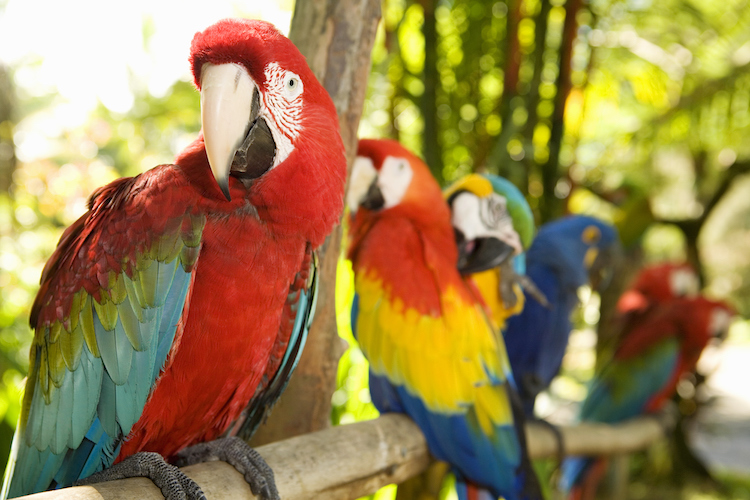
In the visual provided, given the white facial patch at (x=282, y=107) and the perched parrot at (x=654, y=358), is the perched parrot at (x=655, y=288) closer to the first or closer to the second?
the perched parrot at (x=654, y=358)

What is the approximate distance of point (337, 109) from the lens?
1.00 meters

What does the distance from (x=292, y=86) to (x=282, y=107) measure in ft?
0.11

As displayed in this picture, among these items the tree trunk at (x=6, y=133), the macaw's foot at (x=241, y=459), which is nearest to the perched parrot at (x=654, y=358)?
the macaw's foot at (x=241, y=459)

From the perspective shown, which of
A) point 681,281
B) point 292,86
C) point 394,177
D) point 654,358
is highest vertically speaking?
point 292,86

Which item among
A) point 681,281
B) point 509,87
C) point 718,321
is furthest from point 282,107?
point 681,281

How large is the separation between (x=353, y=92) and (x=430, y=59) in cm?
87

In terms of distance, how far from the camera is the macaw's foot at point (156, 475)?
2.04 feet

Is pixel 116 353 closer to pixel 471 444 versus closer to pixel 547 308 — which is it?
pixel 471 444

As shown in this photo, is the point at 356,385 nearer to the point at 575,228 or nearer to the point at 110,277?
the point at 575,228

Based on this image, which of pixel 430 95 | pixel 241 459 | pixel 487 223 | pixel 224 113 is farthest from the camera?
pixel 430 95

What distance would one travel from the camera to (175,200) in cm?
61

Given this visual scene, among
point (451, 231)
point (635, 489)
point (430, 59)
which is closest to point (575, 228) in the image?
point (451, 231)

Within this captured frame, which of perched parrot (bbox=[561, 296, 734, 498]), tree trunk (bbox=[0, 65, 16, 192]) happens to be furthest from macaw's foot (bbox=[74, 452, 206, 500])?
tree trunk (bbox=[0, 65, 16, 192])

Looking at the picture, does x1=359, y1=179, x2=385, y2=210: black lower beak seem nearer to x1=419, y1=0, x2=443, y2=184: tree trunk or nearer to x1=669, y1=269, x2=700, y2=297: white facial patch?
x1=419, y1=0, x2=443, y2=184: tree trunk
